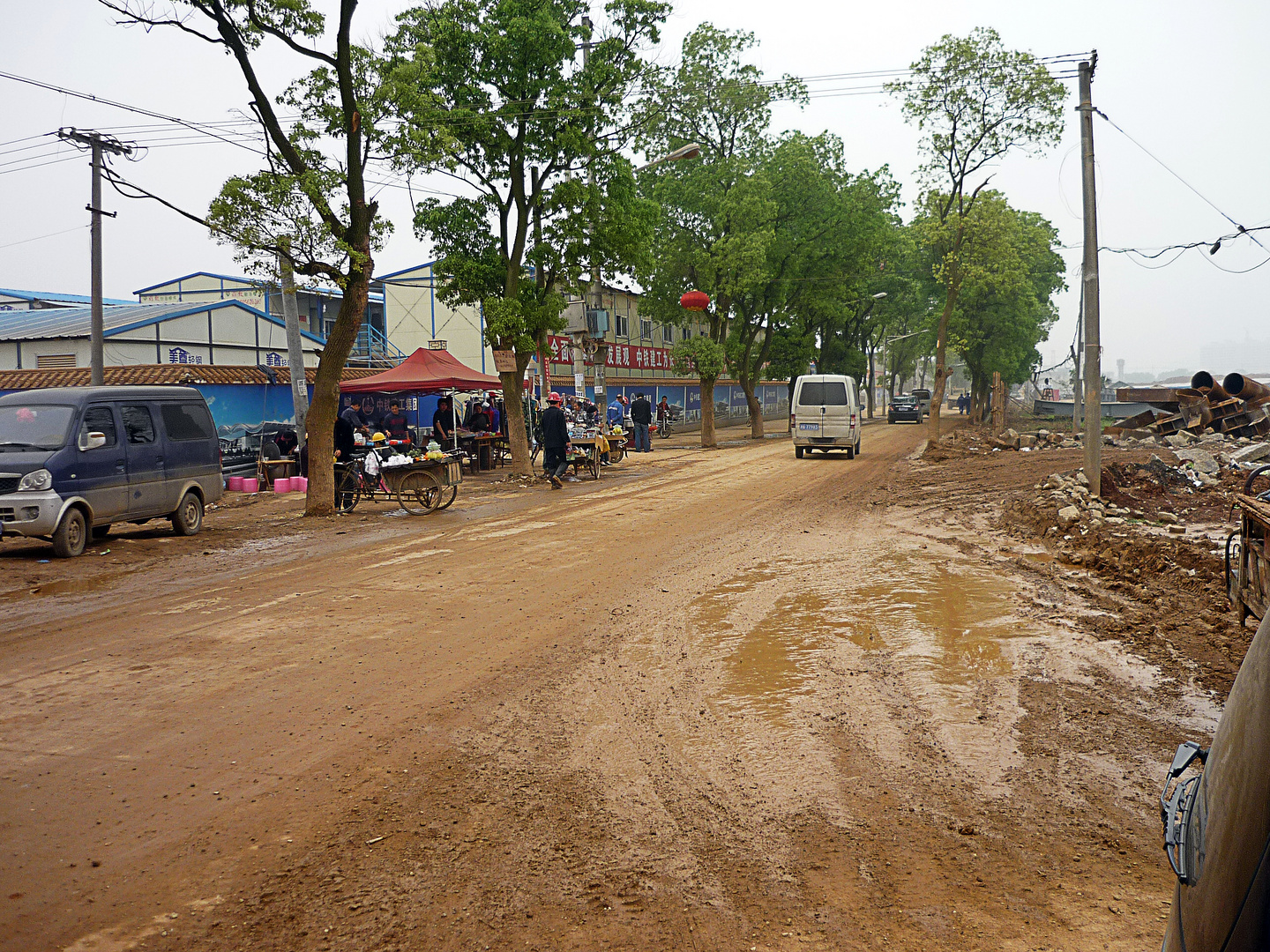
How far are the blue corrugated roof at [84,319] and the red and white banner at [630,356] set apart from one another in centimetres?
1375

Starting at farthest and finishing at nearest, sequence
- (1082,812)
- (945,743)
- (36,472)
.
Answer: (36,472) → (945,743) → (1082,812)

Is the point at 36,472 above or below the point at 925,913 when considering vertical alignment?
above

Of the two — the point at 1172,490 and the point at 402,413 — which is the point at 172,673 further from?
the point at 402,413

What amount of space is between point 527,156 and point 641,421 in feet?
42.4

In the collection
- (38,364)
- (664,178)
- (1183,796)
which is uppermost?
(664,178)

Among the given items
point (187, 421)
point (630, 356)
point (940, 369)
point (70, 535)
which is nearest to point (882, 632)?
point (70, 535)

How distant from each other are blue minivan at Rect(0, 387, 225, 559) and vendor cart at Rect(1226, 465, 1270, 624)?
12121 mm

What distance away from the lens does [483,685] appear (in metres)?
5.92

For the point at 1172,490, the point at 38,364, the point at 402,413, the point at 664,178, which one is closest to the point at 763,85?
the point at 664,178

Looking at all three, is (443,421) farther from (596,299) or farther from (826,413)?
(826,413)

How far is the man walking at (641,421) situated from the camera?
31.4m

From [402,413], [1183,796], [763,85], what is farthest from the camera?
[763,85]

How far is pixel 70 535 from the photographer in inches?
438

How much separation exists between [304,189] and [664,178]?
74.8 ft
